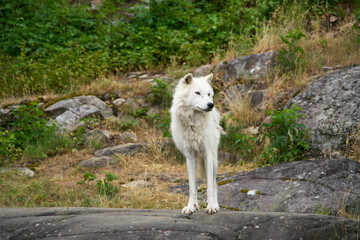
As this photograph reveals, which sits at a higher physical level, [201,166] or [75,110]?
[75,110]

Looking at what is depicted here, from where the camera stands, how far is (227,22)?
1095 cm

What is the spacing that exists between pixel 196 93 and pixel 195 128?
1.48 feet

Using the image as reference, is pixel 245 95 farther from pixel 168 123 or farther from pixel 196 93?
pixel 196 93

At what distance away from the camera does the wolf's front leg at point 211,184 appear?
4066 millimetres

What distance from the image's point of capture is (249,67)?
9.07 m

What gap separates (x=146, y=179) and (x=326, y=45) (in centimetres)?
571

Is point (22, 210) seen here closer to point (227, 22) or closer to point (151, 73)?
point (151, 73)

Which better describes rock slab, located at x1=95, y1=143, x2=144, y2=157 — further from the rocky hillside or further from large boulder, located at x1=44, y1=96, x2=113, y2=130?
large boulder, located at x1=44, y1=96, x2=113, y2=130

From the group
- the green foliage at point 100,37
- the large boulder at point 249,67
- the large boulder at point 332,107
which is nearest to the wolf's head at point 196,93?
the large boulder at point 332,107

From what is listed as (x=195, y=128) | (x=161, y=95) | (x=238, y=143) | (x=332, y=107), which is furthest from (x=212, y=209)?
(x=161, y=95)

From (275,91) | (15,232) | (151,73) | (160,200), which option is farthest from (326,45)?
(15,232)

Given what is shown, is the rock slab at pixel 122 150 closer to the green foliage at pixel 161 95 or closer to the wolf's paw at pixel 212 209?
the green foliage at pixel 161 95

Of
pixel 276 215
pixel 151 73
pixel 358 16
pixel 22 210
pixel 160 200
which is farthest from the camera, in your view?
pixel 151 73

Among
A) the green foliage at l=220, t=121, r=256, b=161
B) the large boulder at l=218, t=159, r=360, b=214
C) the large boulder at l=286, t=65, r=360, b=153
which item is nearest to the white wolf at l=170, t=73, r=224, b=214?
the large boulder at l=218, t=159, r=360, b=214
